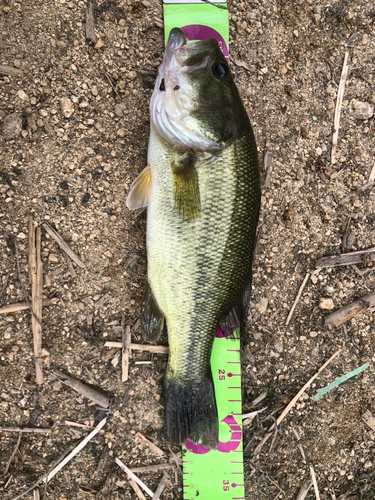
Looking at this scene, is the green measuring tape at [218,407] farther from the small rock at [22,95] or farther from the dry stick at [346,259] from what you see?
the small rock at [22,95]

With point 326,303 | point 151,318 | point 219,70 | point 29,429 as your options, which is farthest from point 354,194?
point 29,429

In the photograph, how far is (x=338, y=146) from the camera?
279 centimetres

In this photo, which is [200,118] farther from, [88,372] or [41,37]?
[88,372]

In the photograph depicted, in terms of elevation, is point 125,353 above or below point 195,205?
below

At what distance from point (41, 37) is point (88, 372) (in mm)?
2385

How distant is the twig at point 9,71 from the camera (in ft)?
7.61

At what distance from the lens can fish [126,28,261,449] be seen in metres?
2.06

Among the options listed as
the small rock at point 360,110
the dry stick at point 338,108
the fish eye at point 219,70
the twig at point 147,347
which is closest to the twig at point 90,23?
the fish eye at point 219,70

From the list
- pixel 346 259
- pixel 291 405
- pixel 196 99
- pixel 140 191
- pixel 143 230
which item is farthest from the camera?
pixel 346 259

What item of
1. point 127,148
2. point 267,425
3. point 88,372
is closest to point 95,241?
point 127,148

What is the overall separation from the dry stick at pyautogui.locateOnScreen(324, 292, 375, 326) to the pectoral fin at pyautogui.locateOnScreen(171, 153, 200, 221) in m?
1.48

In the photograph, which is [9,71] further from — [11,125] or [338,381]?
[338,381]

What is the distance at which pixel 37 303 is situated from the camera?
92.6 inches

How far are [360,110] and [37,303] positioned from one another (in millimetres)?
2928
